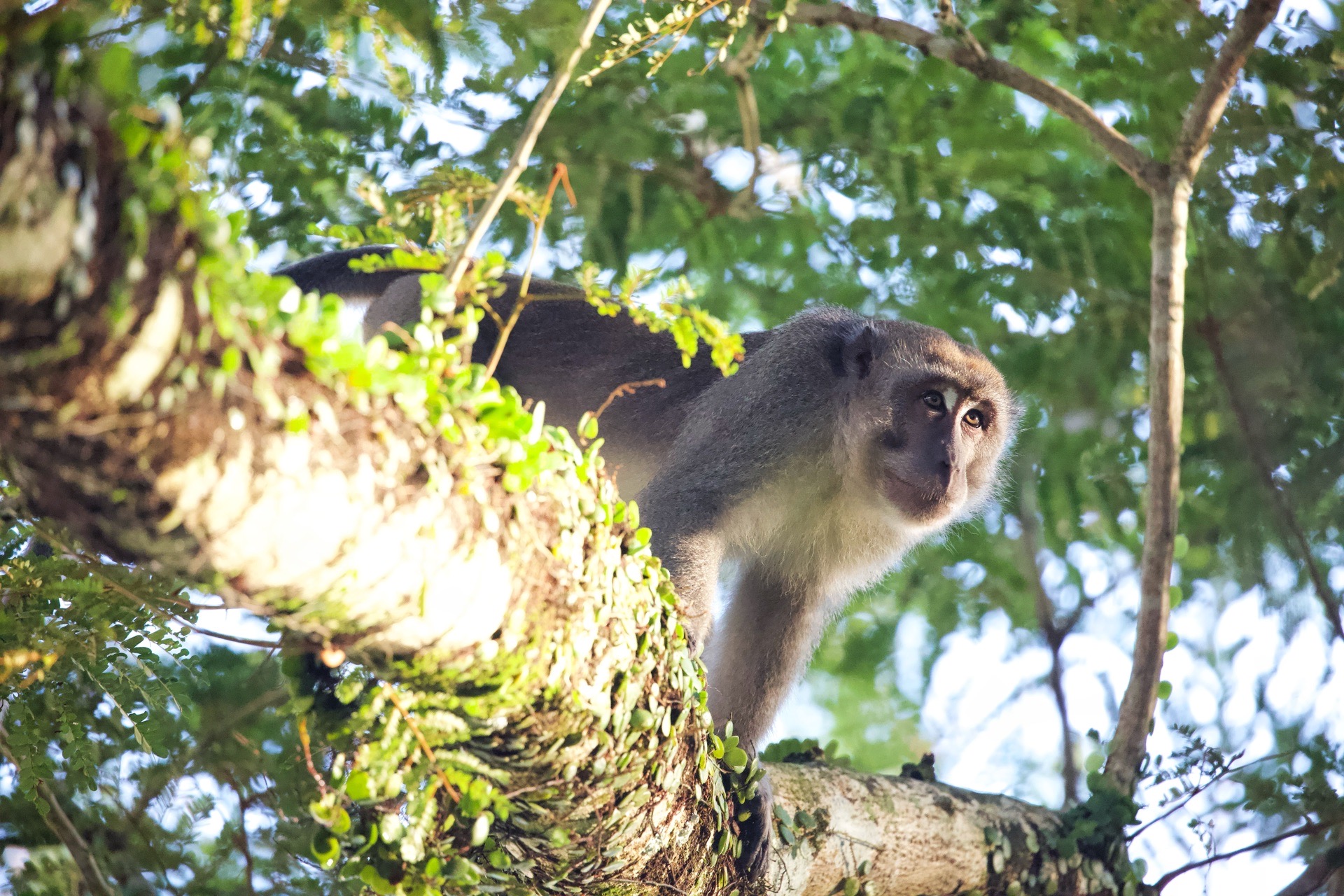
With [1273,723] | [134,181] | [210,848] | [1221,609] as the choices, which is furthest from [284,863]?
[1221,609]

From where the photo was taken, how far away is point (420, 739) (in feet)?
5.95

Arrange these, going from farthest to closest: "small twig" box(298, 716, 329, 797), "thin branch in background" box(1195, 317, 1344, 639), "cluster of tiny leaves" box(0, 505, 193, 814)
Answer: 1. "thin branch in background" box(1195, 317, 1344, 639)
2. "cluster of tiny leaves" box(0, 505, 193, 814)
3. "small twig" box(298, 716, 329, 797)

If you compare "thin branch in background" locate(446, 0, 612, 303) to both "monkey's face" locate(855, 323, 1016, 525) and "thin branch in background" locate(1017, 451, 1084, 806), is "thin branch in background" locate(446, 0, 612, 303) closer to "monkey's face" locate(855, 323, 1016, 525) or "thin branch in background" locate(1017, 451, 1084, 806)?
"monkey's face" locate(855, 323, 1016, 525)

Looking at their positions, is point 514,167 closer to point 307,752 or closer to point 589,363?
point 307,752

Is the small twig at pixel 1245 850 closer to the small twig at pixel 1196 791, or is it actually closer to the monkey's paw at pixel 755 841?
the small twig at pixel 1196 791

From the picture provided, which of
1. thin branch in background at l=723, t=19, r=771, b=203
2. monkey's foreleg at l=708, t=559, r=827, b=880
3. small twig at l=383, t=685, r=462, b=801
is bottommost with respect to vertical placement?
small twig at l=383, t=685, r=462, b=801

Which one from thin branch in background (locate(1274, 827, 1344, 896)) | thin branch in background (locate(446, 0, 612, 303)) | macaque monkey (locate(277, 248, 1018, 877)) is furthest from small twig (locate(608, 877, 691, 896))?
thin branch in background (locate(1274, 827, 1344, 896))

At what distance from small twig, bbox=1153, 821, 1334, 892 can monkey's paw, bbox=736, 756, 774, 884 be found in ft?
7.01

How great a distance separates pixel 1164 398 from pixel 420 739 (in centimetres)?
355

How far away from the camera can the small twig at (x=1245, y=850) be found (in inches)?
157

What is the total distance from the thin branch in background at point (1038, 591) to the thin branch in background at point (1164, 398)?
4.76ft

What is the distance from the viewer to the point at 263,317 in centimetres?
130

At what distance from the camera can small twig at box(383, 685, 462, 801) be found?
1.80 metres

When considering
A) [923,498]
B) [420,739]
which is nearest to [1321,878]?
[923,498]
